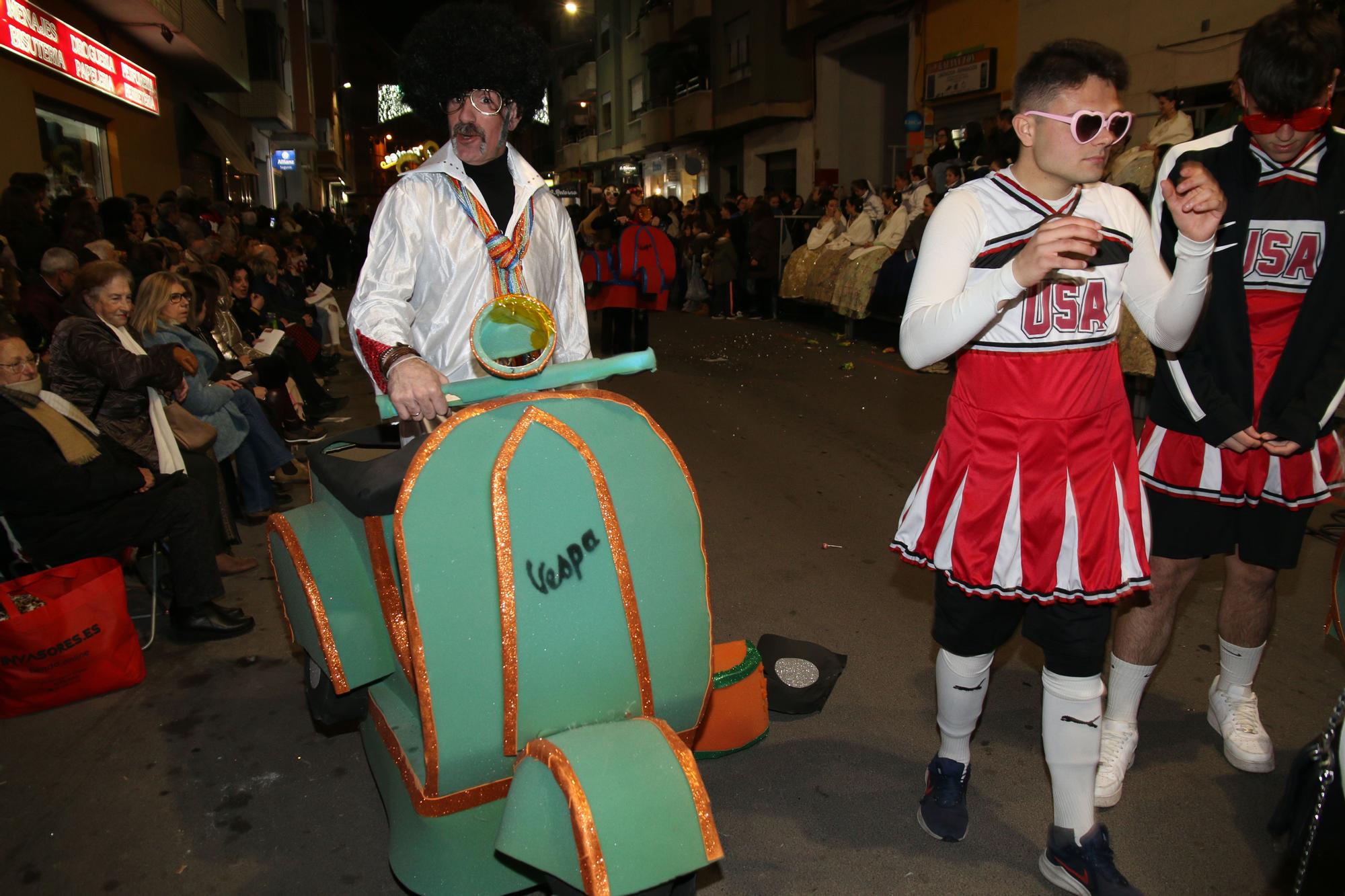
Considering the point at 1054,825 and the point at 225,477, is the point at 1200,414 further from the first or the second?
the point at 225,477

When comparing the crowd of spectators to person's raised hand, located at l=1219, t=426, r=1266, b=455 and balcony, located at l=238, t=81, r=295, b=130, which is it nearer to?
person's raised hand, located at l=1219, t=426, r=1266, b=455

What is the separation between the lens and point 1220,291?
2.40 metres

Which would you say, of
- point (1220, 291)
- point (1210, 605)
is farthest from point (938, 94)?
point (1220, 291)

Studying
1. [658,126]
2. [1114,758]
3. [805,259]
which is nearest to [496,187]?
[1114,758]

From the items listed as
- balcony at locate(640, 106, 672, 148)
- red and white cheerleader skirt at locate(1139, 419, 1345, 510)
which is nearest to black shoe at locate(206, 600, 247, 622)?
red and white cheerleader skirt at locate(1139, 419, 1345, 510)

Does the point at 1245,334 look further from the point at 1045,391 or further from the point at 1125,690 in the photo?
the point at 1125,690

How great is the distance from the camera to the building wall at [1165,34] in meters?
10.2

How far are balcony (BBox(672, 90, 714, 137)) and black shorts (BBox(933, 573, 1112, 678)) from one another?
1037 inches

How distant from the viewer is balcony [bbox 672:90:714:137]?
88.2 ft

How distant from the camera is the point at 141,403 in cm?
401

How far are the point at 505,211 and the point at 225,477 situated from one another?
3.46 m

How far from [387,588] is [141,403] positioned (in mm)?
2655

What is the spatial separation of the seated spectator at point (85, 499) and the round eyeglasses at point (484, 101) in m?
2.11

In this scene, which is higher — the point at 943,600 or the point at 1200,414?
the point at 1200,414
